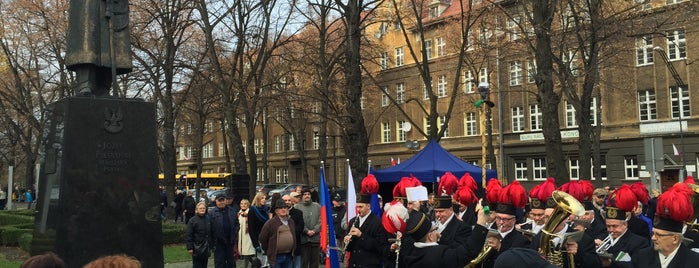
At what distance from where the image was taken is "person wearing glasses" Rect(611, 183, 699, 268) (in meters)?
4.80

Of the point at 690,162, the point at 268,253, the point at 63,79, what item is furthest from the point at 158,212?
the point at 690,162

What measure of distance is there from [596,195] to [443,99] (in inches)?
1541

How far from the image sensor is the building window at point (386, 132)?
57.1 meters

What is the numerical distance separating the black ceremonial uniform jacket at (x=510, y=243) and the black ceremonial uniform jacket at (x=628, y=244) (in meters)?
0.84

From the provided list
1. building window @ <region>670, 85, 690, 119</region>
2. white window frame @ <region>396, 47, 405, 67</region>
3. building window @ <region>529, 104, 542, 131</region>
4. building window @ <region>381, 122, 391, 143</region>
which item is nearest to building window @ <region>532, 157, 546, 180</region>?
building window @ <region>529, 104, 542, 131</region>

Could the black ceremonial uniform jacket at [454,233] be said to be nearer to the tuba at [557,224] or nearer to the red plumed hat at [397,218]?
the red plumed hat at [397,218]

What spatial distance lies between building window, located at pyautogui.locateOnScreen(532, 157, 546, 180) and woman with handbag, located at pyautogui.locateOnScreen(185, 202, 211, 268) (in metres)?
37.0

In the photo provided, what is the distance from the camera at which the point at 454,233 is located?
268 inches

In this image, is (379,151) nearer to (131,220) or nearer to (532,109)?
(532,109)

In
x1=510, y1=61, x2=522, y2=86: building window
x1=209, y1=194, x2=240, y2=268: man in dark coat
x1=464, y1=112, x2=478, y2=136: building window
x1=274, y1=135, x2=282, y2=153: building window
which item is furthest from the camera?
x1=274, y1=135, x2=282, y2=153: building window

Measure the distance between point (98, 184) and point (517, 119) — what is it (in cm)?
4156

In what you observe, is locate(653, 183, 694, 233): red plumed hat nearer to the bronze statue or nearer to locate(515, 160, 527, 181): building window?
the bronze statue

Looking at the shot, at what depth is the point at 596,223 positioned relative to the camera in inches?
331

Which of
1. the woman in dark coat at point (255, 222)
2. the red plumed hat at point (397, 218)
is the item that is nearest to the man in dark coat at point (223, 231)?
the woman in dark coat at point (255, 222)
